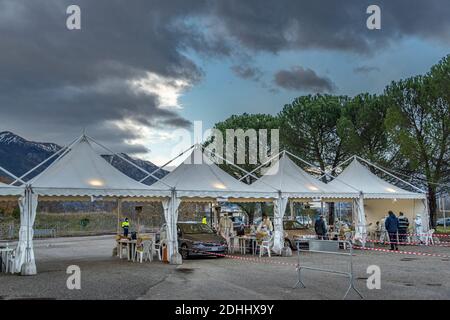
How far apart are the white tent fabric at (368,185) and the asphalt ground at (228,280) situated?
286 inches

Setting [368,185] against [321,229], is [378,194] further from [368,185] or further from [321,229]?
[321,229]

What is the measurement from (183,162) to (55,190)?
282 inches

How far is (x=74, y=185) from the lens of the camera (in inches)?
636

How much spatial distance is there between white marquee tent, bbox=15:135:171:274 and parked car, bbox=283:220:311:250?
7063mm

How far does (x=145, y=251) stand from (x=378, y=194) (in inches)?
500

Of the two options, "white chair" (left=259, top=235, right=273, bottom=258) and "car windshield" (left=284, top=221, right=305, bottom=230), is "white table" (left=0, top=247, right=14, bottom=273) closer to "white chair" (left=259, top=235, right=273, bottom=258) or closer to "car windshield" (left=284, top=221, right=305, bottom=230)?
"white chair" (left=259, top=235, right=273, bottom=258)

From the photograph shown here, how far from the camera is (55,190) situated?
1560 centimetres

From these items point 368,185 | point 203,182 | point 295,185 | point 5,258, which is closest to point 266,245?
point 203,182

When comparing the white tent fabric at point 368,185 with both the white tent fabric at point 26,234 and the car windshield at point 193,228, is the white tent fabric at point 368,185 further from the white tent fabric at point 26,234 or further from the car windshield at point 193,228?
the white tent fabric at point 26,234

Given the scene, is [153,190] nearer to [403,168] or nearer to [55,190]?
[55,190]

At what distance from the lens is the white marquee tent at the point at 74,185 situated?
15.0 metres

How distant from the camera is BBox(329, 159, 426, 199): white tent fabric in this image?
25109mm

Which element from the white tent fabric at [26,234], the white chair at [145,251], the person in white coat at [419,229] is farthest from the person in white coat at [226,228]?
the white tent fabric at [26,234]
